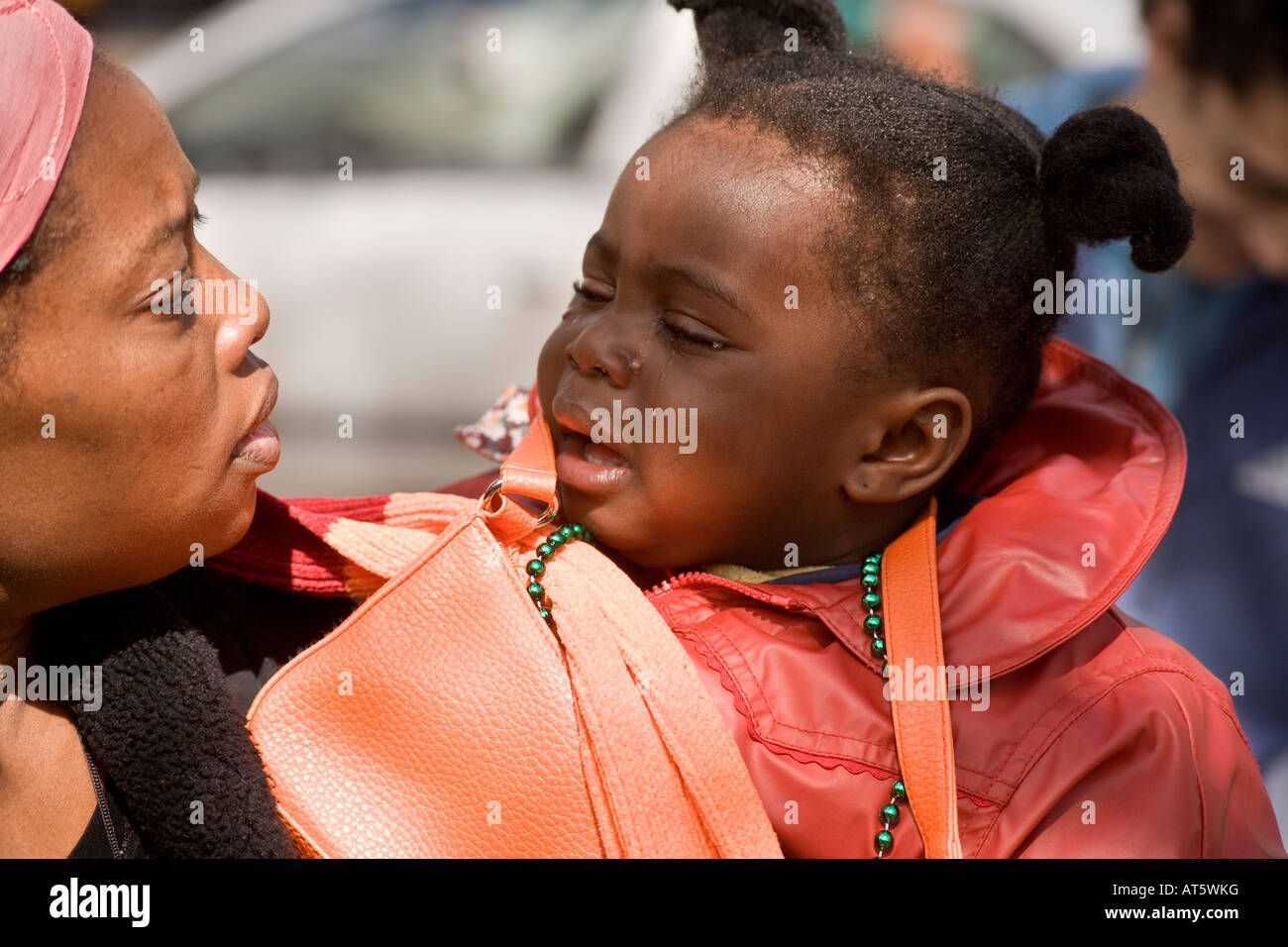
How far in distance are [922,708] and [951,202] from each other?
81 centimetres

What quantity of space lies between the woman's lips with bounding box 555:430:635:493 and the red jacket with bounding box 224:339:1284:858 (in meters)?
0.18

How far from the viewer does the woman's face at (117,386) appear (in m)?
1.23

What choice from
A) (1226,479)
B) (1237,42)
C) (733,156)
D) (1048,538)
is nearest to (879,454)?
(1048,538)

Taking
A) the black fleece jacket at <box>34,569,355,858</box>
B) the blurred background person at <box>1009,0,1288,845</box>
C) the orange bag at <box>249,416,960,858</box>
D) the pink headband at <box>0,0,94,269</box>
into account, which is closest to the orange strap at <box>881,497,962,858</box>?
the orange bag at <box>249,416,960,858</box>

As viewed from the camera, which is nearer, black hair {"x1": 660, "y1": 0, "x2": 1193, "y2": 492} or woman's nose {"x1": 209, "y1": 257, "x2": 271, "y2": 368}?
woman's nose {"x1": 209, "y1": 257, "x2": 271, "y2": 368}

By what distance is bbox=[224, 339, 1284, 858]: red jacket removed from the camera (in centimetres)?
158

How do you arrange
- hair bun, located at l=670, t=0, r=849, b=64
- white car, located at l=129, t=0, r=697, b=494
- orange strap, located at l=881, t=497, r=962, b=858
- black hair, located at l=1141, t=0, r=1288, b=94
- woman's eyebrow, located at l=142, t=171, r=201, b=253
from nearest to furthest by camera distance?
1. woman's eyebrow, located at l=142, t=171, r=201, b=253
2. orange strap, located at l=881, t=497, r=962, b=858
3. hair bun, located at l=670, t=0, r=849, b=64
4. black hair, located at l=1141, t=0, r=1288, b=94
5. white car, located at l=129, t=0, r=697, b=494

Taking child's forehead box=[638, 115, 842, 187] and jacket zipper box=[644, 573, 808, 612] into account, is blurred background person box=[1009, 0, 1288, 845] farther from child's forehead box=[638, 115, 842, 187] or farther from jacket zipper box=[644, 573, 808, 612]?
jacket zipper box=[644, 573, 808, 612]

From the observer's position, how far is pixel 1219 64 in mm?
2793

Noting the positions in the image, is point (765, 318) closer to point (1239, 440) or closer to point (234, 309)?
point (234, 309)

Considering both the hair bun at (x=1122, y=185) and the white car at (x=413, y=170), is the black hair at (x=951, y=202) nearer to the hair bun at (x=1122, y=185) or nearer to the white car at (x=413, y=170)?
the hair bun at (x=1122, y=185)

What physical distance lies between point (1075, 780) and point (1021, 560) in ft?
1.07

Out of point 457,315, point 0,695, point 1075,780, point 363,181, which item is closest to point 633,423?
point 1075,780

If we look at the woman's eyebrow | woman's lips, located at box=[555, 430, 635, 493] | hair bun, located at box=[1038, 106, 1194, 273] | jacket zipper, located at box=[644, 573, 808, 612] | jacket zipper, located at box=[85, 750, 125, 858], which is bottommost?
jacket zipper, located at box=[85, 750, 125, 858]
